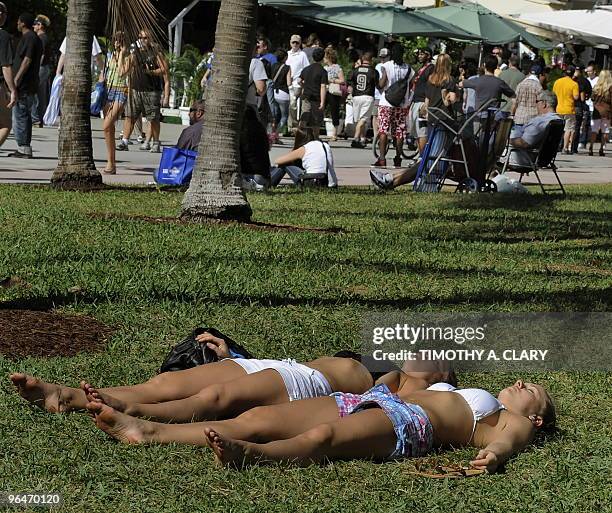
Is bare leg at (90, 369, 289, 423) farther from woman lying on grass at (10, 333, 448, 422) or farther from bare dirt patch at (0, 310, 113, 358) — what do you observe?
bare dirt patch at (0, 310, 113, 358)

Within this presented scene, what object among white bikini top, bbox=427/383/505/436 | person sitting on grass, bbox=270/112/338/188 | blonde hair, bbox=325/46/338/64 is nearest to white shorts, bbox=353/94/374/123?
blonde hair, bbox=325/46/338/64

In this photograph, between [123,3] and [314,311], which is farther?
[123,3]

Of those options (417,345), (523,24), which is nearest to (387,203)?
(417,345)

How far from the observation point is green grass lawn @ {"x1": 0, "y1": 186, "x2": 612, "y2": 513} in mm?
4375

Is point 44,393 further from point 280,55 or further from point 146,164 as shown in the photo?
point 280,55

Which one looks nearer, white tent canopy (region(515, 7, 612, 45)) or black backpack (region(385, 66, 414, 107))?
black backpack (region(385, 66, 414, 107))

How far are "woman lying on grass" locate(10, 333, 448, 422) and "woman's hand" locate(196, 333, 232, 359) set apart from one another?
129 mm

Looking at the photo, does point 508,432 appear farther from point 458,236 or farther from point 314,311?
point 458,236

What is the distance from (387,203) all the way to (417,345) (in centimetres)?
749

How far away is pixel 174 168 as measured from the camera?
13758 mm

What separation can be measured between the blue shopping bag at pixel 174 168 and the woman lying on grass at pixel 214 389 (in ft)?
28.0

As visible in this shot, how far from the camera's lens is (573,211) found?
14078mm

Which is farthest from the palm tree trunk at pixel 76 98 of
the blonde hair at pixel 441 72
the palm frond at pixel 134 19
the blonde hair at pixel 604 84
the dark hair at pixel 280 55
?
the blonde hair at pixel 604 84

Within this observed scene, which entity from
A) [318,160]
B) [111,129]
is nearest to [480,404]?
[318,160]
